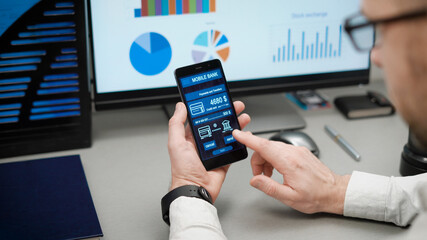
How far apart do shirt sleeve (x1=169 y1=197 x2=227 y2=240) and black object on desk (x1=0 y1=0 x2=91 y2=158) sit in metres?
0.35

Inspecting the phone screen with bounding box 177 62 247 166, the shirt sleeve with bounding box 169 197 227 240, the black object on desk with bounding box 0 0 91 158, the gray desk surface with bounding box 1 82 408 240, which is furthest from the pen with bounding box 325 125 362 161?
the black object on desk with bounding box 0 0 91 158

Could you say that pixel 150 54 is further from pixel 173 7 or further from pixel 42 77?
pixel 42 77

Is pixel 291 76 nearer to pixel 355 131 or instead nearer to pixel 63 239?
pixel 355 131

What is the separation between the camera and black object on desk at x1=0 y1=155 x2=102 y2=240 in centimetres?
70

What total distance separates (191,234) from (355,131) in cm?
53

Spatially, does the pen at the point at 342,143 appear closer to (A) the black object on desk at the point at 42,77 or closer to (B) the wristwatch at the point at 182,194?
(B) the wristwatch at the point at 182,194

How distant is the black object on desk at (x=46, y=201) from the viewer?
0.70 m

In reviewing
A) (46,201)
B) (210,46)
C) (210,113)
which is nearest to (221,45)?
(210,46)

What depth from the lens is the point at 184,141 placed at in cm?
78

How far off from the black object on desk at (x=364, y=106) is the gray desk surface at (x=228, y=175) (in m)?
0.02

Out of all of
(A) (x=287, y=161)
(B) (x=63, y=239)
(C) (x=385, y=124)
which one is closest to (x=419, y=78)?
(A) (x=287, y=161)

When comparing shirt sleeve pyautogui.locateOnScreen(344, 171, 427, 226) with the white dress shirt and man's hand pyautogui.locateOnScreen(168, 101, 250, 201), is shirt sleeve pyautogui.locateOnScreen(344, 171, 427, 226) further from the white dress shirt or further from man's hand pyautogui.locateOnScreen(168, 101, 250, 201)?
man's hand pyautogui.locateOnScreen(168, 101, 250, 201)

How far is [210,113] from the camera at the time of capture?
0.82 metres

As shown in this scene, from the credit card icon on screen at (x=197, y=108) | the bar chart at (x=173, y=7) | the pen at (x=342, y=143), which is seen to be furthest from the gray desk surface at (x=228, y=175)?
the bar chart at (x=173, y=7)
